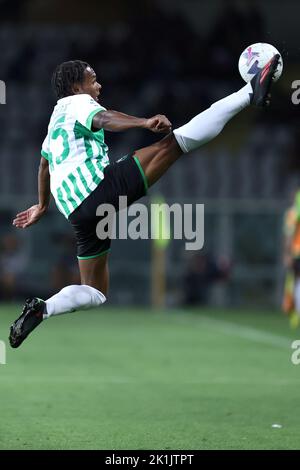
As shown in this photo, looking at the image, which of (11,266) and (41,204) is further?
(11,266)

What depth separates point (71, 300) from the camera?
23.2ft

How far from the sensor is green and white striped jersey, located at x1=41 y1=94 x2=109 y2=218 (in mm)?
6970

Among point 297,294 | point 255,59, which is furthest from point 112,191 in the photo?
point 297,294

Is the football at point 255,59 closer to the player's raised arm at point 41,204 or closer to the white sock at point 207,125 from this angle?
the white sock at point 207,125

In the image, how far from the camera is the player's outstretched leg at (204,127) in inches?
265

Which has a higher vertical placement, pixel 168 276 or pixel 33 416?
pixel 168 276

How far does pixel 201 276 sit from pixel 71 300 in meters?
15.5

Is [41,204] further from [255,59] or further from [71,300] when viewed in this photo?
[255,59]

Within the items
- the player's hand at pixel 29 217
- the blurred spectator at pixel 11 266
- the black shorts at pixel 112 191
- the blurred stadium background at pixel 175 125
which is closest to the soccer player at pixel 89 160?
the black shorts at pixel 112 191

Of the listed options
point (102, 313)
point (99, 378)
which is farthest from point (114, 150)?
point (99, 378)

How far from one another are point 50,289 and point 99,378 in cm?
1249

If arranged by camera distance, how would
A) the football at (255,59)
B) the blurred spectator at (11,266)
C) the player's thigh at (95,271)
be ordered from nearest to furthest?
the football at (255,59), the player's thigh at (95,271), the blurred spectator at (11,266)

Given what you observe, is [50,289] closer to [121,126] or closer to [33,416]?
[33,416]
